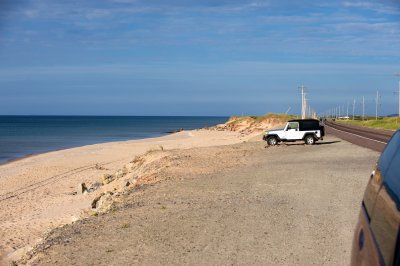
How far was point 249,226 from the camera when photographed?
10328 mm

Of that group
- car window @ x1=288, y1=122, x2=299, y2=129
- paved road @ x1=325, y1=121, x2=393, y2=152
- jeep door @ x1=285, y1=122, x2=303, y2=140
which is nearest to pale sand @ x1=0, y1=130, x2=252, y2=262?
jeep door @ x1=285, y1=122, x2=303, y2=140

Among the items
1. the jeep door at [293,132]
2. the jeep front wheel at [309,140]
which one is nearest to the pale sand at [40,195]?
the jeep door at [293,132]

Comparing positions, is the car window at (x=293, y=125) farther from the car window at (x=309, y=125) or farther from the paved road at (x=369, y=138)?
the paved road at (x=369, y=138)

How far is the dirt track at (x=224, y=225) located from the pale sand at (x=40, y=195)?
2693mm

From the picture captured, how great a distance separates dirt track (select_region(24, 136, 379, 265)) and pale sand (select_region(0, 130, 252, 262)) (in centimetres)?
269

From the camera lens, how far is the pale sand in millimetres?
16195

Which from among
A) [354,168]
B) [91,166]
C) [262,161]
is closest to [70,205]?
[262,161]

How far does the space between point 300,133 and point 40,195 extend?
1738cm

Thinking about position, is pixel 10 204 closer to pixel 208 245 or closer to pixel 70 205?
pixel 70 205

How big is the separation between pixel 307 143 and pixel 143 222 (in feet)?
87.6

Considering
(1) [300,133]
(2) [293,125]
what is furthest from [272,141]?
(1) [300,133]

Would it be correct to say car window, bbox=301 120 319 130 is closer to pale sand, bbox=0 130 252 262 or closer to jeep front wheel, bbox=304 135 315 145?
jeep front wheel, bbox=304 135 315 145

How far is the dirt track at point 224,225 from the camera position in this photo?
8438 mm

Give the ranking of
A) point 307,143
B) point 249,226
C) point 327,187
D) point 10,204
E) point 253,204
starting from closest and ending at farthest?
point 249,226
point 253,204
point 327,187
point 10,204
point 307,143
